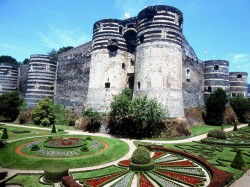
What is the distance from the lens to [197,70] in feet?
144

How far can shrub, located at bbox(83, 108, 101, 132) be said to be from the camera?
1298 inches

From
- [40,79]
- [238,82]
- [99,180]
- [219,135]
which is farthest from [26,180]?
[238,82]

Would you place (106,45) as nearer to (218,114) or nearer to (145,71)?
(145,71)

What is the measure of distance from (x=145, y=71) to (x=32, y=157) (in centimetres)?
1912

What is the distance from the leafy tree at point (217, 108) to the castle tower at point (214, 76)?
4.88 meters

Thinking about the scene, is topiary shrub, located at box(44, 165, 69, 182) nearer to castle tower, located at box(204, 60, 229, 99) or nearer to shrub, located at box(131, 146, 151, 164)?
shrub, located at box(131, 146, 151, 164)

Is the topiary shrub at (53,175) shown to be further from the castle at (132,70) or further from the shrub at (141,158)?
the castle at (132,70)

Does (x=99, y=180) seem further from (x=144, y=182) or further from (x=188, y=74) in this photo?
(x=188, y=74)

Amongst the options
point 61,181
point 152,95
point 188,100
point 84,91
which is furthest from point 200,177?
point 84,91

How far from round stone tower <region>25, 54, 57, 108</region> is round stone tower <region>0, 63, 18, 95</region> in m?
8.69

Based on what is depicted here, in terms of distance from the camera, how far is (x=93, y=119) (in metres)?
33.5

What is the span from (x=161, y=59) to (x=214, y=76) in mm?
19082

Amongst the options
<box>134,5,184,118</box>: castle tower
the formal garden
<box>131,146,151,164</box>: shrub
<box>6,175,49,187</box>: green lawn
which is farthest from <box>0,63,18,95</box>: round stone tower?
<box>131,146,151,164</box>: shrub

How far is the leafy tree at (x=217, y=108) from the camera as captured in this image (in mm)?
39375
